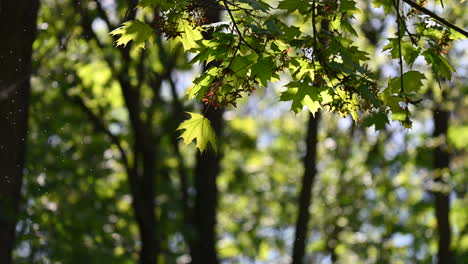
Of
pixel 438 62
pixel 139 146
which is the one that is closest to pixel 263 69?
pixel 438 62

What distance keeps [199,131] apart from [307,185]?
11.4 ft

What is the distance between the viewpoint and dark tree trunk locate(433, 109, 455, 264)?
9969mm

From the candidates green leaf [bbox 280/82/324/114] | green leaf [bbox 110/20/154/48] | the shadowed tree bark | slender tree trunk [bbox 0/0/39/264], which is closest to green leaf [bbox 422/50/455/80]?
green leaf [bbox 280/82/324/114]

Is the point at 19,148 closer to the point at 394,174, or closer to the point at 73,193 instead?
the point at 73,193

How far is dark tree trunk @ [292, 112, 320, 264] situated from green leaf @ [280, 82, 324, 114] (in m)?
2.77

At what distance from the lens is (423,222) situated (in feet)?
45.2

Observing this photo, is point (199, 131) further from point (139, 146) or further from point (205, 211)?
point (139, 146)

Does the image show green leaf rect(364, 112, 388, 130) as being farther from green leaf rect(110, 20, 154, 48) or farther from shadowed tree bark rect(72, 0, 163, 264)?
shadowed tree bark rect(72, 0, 163, 264)

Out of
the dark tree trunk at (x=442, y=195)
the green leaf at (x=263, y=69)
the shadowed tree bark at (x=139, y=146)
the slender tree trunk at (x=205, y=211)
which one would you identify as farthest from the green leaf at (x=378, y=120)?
the dark tree trunk at (x=442, y=195)

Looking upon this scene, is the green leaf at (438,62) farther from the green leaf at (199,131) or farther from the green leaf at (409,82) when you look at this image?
the green leaf at (199,131)

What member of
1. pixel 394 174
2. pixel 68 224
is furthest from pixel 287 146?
pixel 68 224

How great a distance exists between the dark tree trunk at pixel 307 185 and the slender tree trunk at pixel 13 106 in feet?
9.64

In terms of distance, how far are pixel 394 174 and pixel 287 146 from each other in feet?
11.8

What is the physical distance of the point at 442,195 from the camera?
33.6ft
